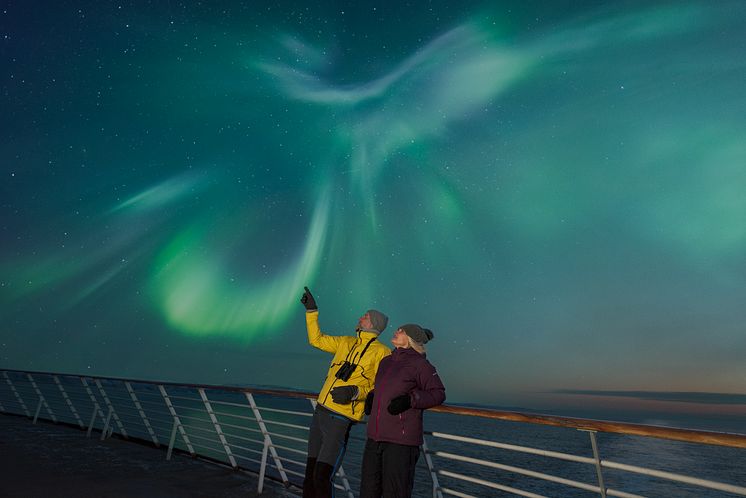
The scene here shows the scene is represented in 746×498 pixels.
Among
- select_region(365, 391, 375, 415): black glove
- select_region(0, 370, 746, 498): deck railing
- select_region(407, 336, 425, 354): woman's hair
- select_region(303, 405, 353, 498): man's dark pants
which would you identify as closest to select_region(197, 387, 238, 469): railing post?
select_region(0, 370, 746, 498): deck railing

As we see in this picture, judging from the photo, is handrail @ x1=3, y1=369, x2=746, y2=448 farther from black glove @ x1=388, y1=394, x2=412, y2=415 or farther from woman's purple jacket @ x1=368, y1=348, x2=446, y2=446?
black glove @ x1=388, y1=394, x2=412, y2=415

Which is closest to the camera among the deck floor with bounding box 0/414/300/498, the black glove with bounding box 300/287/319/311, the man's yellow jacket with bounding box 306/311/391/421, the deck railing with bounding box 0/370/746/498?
the deck railing with bounding box 0/370/746/498

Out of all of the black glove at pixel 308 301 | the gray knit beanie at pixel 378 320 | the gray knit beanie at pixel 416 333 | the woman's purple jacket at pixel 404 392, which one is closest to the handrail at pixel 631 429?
the woman's purple jacket at pixel 404 392

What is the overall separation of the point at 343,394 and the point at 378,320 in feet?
1.83

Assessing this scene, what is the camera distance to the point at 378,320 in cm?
350

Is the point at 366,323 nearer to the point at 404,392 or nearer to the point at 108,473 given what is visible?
the point at 404,392

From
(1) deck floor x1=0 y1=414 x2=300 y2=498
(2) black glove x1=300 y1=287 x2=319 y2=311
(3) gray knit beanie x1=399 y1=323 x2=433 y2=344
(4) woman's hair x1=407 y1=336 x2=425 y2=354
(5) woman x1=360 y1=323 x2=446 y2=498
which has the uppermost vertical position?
(2) black glove x1=300 y1=287 x2=319 y2=311

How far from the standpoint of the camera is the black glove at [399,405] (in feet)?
9.20

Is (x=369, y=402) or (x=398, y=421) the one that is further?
(x=369, y=402)

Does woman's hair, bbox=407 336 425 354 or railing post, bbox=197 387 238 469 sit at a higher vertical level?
woman's hair, bbox=407 336 425 354

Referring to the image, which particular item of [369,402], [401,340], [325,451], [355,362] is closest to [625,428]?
[401,340]

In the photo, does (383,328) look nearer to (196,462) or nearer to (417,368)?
(417,368)

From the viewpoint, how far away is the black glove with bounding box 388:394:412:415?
9.20 ft

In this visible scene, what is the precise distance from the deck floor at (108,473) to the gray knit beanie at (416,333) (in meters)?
2.37
